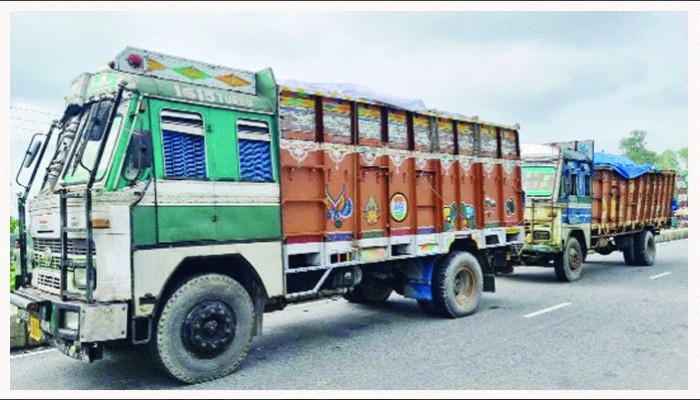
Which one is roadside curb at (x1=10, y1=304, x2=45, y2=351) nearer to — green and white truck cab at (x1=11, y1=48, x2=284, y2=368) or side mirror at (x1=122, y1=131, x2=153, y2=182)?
green and white truck cab at (x1=11, y1=48, x2=284, y2=368)

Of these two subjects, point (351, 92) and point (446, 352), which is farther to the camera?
point (351, 92)

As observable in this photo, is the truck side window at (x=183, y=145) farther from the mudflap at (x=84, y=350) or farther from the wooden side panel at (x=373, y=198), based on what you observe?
the wooden side panel at (x=373, y=198)

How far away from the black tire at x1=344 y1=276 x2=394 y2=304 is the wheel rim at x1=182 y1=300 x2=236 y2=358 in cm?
362

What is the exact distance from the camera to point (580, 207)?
12.5 metres

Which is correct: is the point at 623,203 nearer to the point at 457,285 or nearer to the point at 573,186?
the point at 573,186

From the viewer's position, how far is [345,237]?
270 inches

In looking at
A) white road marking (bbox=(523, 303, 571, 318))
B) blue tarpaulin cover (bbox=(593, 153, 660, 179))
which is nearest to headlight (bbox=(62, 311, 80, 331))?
white road marking (bbox=(523, 303, 571, 318))

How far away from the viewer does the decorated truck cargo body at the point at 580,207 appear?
463 inches

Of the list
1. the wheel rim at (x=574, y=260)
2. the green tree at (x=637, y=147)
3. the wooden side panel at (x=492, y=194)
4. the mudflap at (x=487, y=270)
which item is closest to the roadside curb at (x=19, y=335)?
the mudflap at (x=487, y=270)

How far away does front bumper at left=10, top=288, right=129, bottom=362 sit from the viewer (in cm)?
469

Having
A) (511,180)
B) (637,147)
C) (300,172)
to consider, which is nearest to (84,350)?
(300,172)

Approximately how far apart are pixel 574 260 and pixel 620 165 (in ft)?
12.2

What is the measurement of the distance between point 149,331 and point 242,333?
962 mm

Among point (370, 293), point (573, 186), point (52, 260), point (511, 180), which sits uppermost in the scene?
point (511, 180)
